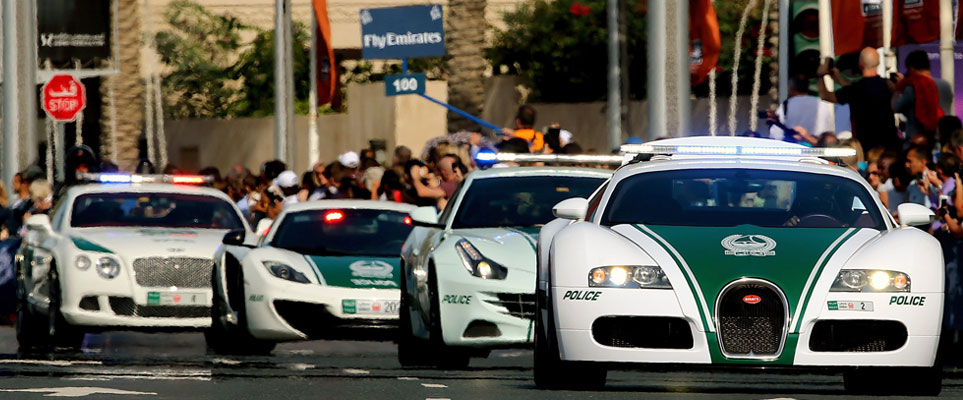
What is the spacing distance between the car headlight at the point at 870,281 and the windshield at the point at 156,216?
9.06 meters

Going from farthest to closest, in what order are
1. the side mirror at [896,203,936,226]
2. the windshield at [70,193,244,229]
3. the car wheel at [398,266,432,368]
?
the windshield at [70,193,244,229] < the car wheel at [398,266,432,368] < the side mirror at [896,203,936,226]

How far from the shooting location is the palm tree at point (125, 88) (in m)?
50.6

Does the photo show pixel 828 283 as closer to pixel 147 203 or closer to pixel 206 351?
pixel 206 351

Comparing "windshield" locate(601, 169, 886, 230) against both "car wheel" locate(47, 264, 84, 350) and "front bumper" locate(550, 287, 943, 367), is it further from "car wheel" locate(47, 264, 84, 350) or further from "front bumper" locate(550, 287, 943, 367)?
"car wheel" locate(47, 264, 84, 350)

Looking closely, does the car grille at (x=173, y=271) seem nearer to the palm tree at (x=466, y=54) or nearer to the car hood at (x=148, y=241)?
the car hood at (x=148, y=241)

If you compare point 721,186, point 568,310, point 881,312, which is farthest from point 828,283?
point 721,186

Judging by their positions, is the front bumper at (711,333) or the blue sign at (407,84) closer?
the front bumper at (711,333)

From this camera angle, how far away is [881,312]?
1113 centimetres

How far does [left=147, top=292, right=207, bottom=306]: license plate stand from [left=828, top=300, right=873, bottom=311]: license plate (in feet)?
26.6

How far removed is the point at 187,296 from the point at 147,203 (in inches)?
74.7

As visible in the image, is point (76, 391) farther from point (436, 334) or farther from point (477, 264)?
point (477, 264)

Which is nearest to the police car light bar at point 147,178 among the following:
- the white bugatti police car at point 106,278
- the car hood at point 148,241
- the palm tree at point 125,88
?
the white bugatti police car at point 106,278

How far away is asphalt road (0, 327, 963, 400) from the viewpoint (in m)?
12.2

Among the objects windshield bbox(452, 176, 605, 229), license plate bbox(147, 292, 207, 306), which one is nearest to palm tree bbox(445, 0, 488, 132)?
license plate bbox(147, 292, 207, 306)
